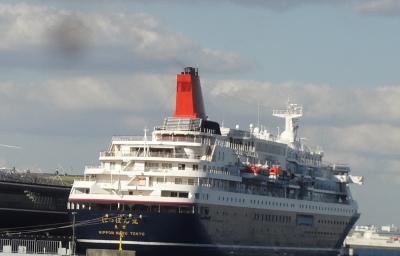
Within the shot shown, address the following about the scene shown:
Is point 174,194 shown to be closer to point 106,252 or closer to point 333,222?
point 106,252

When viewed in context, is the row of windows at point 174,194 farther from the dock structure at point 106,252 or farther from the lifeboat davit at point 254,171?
the lifeboat davit at point 254,171

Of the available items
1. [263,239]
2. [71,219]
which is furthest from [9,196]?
[263,239]

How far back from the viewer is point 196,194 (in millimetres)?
115688

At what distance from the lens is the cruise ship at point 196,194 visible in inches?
4503

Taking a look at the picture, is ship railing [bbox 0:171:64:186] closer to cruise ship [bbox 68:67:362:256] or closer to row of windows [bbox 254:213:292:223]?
cruise ship [bbox 68:67:362:256]

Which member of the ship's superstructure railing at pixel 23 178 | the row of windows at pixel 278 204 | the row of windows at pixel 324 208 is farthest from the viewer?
the ship's superstructure railing at pixel 23 178

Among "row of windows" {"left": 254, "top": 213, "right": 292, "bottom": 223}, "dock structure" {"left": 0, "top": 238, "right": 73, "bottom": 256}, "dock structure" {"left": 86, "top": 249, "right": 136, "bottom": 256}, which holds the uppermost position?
"row of windows" {"left": 254, "top": 213, "right": 292, "bottom": 223}

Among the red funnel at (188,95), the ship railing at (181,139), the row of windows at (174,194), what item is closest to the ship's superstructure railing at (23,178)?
the red funnel at (188,95)

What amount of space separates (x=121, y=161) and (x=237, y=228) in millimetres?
11642

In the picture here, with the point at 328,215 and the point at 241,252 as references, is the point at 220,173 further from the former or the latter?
the point at 328,215

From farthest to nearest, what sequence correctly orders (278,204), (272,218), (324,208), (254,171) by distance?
(324,208)
(278,204)
(272,218)
(254,171)

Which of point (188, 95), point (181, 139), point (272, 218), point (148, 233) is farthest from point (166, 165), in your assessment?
point (272, 218)

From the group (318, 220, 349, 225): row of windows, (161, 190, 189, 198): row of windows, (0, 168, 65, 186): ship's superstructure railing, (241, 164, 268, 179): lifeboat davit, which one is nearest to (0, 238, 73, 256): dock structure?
(161, 190, 189, 198): row of windows

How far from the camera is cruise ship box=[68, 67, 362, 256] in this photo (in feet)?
375
